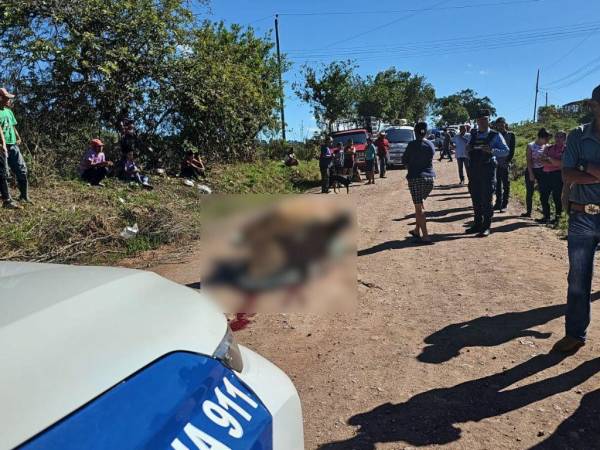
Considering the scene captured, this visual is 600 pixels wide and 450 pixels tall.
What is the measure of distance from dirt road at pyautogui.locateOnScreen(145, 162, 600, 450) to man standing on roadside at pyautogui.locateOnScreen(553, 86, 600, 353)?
0.90 ft

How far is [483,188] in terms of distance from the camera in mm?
7383

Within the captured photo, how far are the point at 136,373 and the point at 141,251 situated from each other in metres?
5.88

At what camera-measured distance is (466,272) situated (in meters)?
5.75

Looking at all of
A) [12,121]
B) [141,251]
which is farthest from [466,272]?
[12,121]

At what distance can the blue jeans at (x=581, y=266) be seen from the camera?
11.2 ft

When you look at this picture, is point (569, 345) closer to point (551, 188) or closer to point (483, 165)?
point (483, 165)

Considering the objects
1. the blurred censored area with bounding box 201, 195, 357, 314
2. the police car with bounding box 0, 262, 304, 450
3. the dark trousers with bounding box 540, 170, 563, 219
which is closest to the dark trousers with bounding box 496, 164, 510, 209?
the dark trousers with bounding box 540, 170, 563, 219

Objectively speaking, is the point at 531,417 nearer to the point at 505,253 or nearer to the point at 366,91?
the point at 505,253

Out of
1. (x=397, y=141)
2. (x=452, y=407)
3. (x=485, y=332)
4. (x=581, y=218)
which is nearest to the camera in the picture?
(x=452, y=407)

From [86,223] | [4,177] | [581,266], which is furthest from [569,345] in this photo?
[4,177]

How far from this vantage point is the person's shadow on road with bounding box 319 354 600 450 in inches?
110

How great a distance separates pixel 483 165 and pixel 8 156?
295 inches

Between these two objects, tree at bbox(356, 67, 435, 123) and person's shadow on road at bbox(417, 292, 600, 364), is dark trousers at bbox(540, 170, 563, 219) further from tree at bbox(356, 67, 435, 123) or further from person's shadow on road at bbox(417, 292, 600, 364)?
tree at bbox(356, 67, 435, 123)

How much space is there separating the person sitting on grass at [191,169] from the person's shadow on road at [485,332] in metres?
8.83
